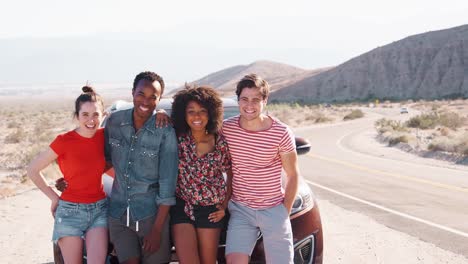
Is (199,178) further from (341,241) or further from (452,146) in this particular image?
(452,146)

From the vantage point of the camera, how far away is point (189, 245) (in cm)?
390

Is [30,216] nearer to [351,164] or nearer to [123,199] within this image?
[123,199]

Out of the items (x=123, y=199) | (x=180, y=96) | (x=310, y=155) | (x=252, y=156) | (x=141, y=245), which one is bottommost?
(x=310, y=155)

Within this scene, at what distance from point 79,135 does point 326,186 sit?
8.59m

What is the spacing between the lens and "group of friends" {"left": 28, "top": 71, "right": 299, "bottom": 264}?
3.95m

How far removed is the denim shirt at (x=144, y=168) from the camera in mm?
3939

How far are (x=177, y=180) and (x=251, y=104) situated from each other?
787 mm

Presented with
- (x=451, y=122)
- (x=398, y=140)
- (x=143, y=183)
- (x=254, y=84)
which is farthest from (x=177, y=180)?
(x=451, y=122)

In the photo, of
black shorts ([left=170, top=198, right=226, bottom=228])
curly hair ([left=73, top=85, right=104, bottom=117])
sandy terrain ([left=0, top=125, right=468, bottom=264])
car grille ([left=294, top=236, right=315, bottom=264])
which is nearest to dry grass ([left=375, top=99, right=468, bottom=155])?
sandy terrain ([left=0, top=125, right=468, bottom=264])

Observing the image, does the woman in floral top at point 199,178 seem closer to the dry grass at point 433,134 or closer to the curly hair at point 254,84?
the curly hair at point 254,84

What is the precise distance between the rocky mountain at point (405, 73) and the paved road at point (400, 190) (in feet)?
216

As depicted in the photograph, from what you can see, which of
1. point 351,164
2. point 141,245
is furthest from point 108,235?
point 351,164

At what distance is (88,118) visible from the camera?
13.4 ft

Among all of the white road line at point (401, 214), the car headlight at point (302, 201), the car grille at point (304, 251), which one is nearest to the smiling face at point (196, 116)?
the car headlight at point (302, 201)
